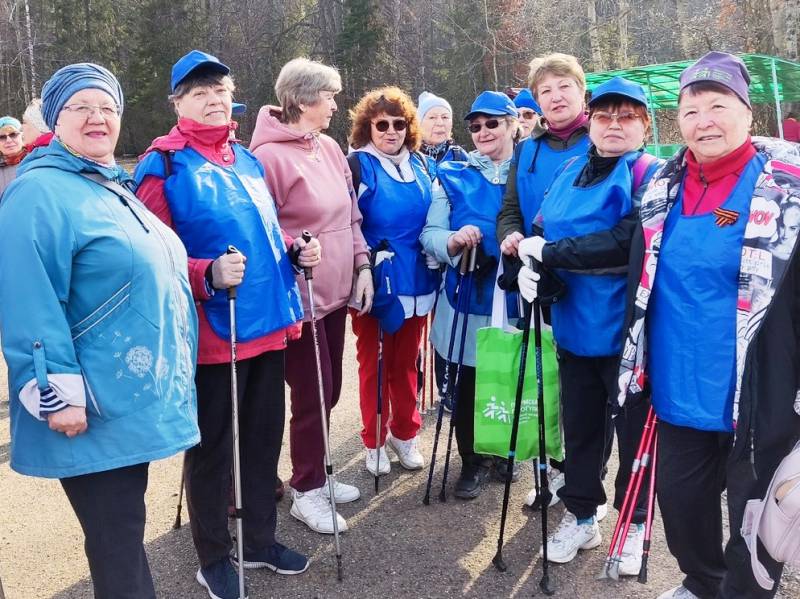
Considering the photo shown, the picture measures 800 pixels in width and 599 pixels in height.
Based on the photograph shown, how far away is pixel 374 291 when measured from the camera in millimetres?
3979

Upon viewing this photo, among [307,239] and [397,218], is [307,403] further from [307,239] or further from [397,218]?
[397,218]

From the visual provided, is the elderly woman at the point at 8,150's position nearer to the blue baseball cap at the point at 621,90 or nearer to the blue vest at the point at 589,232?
the blue vest at the point at 589,232

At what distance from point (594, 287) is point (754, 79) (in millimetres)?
12193

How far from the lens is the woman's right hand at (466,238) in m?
3.70

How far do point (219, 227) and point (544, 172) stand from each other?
1.67 m

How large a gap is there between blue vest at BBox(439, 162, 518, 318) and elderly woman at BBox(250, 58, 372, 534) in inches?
22.2

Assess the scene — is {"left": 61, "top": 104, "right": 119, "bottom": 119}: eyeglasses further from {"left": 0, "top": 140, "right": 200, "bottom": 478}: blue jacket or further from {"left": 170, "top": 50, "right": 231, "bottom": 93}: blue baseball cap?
{"left": 170, "top": 50, "right": 231, "bottom": 93}: blue baseball cap

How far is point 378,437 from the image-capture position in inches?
164

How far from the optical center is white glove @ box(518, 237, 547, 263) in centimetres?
309

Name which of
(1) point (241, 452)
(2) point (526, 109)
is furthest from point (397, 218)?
(2) point (526, 109)

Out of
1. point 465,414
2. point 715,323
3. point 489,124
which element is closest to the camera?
point 715,323

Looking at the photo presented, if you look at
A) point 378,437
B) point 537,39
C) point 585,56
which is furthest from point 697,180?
point 585,56

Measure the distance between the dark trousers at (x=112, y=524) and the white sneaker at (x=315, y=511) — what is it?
146 cm

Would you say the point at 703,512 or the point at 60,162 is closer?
the point at 60,162
